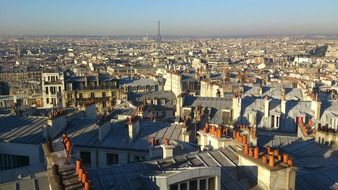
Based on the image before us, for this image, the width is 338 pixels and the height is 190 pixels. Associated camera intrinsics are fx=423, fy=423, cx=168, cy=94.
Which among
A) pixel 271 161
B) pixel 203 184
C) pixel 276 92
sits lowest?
pixel 276 92

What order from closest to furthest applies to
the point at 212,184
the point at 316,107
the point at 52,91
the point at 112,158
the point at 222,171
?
the point at 212,184 → the point at 222,171 → the point at 112,158 → the point at 316,107 → the point at 52,91

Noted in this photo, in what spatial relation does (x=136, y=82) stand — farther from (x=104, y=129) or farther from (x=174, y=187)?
(x=174, y=187)

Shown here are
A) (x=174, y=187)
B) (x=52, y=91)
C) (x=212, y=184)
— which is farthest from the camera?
(x=52, y=91)

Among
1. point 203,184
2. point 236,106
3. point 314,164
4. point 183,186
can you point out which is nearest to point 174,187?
point 183,186

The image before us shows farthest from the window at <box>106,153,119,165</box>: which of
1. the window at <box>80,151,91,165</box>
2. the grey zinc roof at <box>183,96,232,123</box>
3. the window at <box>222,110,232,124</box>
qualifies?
the window at <box>222,110,232,124</box>

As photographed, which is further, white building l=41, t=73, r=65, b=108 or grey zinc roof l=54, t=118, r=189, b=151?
white building l=41, t=73, r=65, b=108

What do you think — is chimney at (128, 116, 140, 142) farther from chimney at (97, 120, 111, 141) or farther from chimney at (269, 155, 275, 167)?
chimney at (269, 155, 275, 167)

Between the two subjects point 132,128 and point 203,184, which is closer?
point 203,184

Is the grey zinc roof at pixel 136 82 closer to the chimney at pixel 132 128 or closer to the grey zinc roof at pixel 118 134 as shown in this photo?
the grey zinc roof at pixel 118 134

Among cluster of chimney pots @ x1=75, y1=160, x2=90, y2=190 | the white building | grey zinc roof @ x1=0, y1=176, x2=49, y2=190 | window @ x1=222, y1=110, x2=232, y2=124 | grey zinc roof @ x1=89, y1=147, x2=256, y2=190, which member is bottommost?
the white building

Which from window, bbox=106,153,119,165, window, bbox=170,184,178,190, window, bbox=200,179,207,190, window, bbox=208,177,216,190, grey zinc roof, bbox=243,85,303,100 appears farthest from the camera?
grey zinc roof, bbox=243,85,303,100
